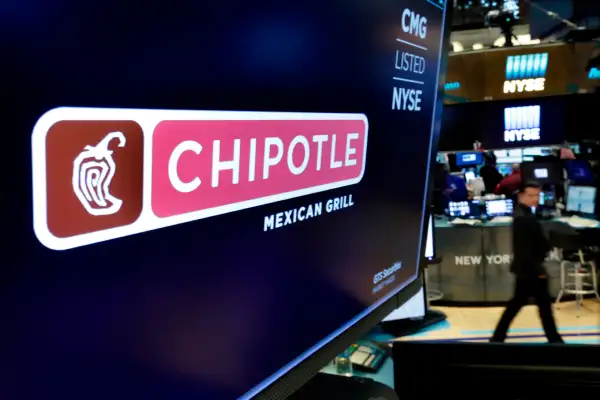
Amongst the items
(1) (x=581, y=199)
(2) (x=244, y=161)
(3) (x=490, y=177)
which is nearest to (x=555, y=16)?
(1) (x=581, y=199)

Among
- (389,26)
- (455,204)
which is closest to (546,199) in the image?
(455,204)

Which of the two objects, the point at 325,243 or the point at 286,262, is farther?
the point at 325,243

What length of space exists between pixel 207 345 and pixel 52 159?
329mm

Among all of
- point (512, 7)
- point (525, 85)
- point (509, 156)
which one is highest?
point (512, 7)

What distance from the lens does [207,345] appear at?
28.7 inches

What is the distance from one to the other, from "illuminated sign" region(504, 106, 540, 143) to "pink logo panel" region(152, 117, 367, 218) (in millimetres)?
5954

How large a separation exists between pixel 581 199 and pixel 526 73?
1.65 m

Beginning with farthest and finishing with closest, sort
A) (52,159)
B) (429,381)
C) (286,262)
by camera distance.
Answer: (429,381) < (286,262) < (52,159)

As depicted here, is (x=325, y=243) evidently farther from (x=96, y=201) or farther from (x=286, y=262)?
(x=96, y=201)

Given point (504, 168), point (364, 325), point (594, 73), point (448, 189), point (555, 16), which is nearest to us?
point (364, 325)

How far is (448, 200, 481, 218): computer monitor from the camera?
6859 millimetres

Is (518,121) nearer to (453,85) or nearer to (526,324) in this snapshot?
(453,85)

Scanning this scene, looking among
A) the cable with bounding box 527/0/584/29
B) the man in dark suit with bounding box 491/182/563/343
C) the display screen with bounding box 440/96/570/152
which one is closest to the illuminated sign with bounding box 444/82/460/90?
the display screen with bounding box 440/96/570/152

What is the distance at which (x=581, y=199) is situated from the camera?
6.87 metres
